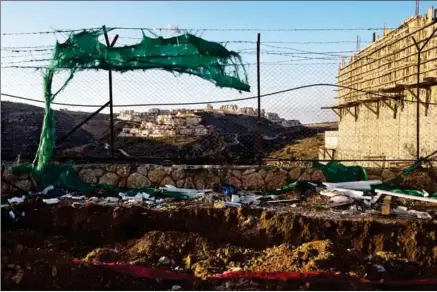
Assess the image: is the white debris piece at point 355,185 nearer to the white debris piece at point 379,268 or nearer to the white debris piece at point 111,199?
the white debris piece at point 379,268

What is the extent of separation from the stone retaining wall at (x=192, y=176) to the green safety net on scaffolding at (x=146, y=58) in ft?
1.88

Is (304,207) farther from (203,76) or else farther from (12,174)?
(12,174)

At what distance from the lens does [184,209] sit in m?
6.68

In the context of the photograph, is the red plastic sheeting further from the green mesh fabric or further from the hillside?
the hillside

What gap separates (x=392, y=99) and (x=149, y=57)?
1230 cm

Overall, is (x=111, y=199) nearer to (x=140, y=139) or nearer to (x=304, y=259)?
(x=304, y=259)

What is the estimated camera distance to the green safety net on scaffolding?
799cm

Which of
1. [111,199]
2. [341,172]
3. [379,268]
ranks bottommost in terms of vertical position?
[379,268]

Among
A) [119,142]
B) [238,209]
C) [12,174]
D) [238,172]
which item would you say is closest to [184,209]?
[238,209]

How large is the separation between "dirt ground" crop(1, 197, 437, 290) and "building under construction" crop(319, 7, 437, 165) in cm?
522

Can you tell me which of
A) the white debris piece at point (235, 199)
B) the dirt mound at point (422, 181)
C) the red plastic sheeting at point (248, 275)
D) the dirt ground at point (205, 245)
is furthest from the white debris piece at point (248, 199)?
the dirt mound at point (422, 181)

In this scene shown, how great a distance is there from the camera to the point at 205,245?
573 cm

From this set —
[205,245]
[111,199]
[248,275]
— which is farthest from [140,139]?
[248,275]

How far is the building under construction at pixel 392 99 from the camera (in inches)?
554
